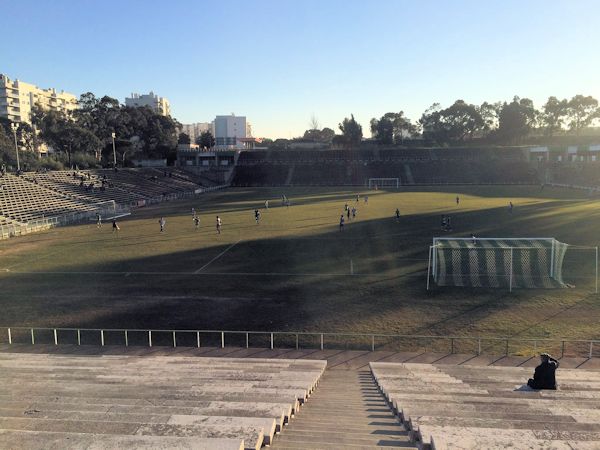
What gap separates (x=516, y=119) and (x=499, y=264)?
112 m

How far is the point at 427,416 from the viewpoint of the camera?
6.80 m

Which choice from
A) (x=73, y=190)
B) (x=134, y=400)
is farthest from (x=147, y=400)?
(x=73, y=190)

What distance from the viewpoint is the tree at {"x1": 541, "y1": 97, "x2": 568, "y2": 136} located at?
407 feet

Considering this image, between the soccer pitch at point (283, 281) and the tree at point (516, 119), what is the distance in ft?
294

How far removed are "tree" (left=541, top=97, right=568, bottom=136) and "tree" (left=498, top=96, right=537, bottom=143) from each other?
506cm

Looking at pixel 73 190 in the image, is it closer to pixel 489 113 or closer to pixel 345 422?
pixel 345 422

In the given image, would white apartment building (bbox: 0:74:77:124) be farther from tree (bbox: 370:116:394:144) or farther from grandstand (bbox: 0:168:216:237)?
tree (bbox: 370:116:394:144)

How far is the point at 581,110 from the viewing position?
4911 inches

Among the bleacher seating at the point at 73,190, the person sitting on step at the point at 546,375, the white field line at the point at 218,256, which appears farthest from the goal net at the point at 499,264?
the bleacher seating at the point at 73,190

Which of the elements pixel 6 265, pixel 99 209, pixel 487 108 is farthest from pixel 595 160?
pixel 6 265

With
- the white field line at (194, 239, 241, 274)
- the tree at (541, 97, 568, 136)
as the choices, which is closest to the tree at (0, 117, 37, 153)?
the white field line at (194, 239, 241, 274)

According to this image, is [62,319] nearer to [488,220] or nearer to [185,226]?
[185,226]

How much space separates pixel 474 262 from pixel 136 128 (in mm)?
97361

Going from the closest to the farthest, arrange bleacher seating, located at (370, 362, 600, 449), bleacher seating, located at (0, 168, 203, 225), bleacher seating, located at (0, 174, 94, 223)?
bleacher seating, located at (370, 362, 600, 449) < bleacher seating, located at (0, 174, 94, 223) < bleacher seating, located at (0, 168, 203, 225)
